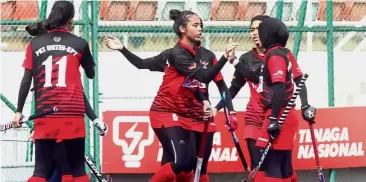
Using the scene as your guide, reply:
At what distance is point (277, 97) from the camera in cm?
816

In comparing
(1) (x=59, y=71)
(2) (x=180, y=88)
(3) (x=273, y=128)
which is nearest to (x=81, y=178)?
(1) (x=59, y=71)

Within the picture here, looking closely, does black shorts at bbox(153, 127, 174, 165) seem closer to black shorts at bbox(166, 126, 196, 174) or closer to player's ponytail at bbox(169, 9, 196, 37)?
black shorts at bbox(166, 126, 196, 174)

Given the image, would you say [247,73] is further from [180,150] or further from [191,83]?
[180,150]

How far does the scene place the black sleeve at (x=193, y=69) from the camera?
342 inches

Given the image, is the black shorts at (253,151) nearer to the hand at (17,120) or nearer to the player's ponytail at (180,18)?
the player's ponytail at (180,18)

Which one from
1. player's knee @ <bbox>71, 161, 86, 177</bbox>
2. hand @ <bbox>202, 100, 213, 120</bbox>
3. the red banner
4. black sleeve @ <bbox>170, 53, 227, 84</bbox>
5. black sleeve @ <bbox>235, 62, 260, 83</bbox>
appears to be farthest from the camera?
the red banner

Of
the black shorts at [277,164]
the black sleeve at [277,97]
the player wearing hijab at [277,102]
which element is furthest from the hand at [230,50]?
the black shorts at [277,164]

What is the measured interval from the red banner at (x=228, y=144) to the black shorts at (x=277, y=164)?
95.5 inches

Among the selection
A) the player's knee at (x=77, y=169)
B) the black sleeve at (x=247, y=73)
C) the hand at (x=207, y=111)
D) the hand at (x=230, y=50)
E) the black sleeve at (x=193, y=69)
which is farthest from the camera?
the black sleeve at (x=247, y=73)

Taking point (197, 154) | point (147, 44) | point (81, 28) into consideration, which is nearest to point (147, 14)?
point (147, 44)

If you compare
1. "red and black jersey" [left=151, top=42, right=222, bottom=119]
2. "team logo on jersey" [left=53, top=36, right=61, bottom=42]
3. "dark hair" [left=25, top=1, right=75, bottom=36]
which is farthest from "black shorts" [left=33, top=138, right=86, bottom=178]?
"red and black jersey" [left=151, top=42, right=222, bottom=119]

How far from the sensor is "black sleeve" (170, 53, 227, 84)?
8.70 m

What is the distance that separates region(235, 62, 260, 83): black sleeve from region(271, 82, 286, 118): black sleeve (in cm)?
113

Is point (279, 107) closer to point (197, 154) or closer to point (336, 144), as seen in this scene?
point (197, 154)
